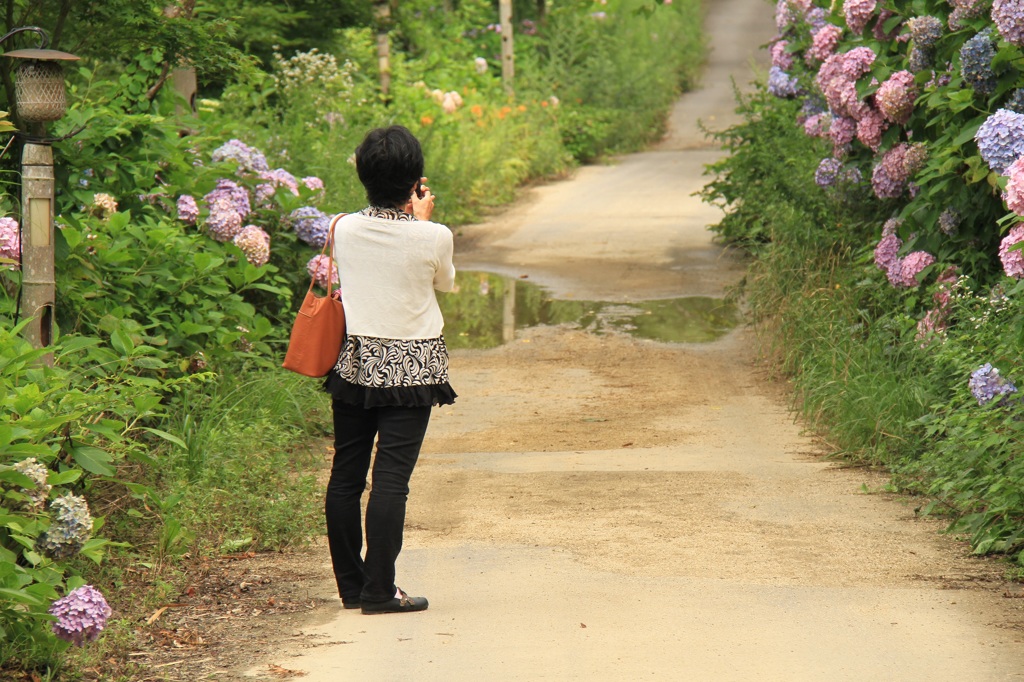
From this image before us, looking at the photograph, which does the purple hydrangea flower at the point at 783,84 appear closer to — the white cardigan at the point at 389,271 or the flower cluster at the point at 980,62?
the flower cluster at the point at 980,62

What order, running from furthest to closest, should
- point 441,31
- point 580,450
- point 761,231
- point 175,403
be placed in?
point 441,31
point 761,231
point 580,450
point 175,403

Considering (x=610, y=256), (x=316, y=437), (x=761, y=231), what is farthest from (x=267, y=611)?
(x=610, y=256)

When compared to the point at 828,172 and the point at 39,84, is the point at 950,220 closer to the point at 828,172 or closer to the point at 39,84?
the point at 828,172

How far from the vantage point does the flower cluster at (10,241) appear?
5293mm

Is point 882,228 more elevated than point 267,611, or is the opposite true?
point 882,228

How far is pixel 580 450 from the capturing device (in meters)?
7.32

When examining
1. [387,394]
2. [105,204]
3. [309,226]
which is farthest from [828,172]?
[387,394]

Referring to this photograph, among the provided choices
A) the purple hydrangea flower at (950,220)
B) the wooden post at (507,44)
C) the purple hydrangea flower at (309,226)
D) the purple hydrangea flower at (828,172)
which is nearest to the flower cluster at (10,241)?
the purple hydrangea flower at (309,226)

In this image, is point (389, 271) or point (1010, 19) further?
point (1010, 19)

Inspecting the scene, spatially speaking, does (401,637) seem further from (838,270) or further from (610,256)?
(610,256)

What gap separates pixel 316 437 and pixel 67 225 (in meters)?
2.02

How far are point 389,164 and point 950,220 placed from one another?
369 centimetres

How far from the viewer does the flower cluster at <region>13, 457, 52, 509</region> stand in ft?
12.9

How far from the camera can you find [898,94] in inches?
286
